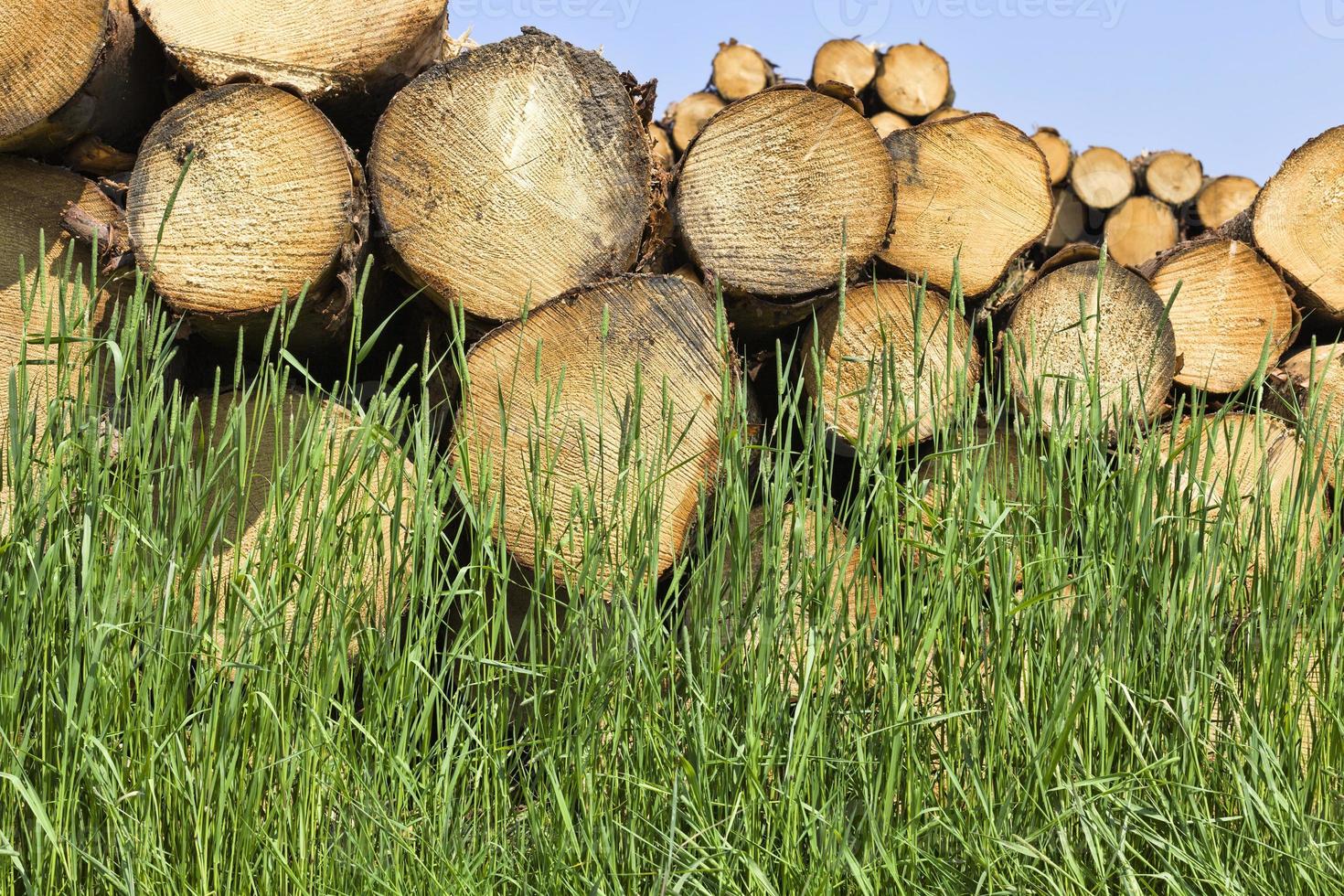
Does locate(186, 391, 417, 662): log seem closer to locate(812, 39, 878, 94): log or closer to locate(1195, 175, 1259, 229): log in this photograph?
locate(812, 39, 878, 94): log

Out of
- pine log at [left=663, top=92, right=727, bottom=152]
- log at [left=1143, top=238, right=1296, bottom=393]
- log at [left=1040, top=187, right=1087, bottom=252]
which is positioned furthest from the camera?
pine log at [left=663, top=92, right=727, bottom=152]

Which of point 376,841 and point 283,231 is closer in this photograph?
point 376,841

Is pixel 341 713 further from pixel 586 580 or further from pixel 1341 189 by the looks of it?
pixel 1341 189

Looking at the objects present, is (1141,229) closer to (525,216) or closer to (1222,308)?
(1222,308)

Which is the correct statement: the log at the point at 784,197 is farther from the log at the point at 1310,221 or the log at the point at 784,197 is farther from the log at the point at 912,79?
the log at the point at 912,79

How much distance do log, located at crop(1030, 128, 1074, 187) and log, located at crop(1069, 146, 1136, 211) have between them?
38mm

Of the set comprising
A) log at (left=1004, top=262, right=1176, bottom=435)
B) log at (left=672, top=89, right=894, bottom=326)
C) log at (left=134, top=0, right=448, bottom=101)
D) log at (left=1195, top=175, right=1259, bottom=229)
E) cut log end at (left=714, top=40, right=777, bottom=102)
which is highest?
cut log end at (left=714, top=40, right=777, bottom=102)

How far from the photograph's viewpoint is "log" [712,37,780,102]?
424cm

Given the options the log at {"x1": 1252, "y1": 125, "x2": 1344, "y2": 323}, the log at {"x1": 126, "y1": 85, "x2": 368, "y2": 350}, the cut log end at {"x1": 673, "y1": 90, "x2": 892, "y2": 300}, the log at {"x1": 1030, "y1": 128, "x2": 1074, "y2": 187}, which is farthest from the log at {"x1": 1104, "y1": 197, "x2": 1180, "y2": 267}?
the log at {"x1": 126, "y1": 85, "x2": 368, "y2": 350}

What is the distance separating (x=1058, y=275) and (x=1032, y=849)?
1444mm

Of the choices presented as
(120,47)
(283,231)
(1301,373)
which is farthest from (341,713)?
(1301,373)

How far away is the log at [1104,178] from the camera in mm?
4016

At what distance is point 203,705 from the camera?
1385mm

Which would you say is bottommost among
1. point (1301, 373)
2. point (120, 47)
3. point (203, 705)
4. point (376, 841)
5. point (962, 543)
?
point (376, 841)
